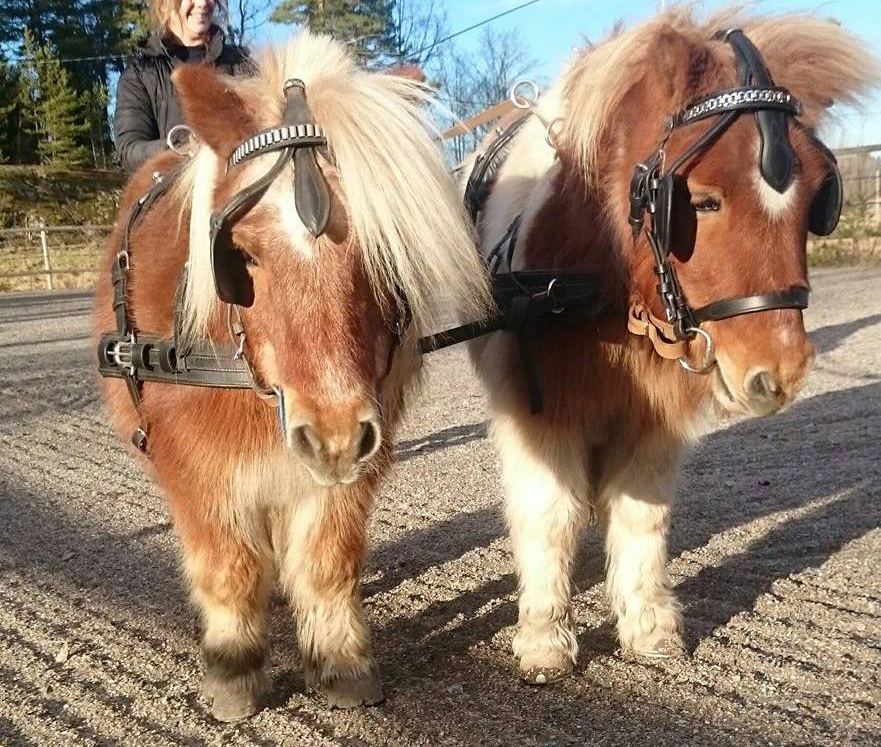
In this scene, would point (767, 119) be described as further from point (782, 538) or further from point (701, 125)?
point (782, 538)

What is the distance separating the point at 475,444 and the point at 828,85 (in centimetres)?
398

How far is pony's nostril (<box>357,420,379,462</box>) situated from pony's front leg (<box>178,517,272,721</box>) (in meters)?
0.82

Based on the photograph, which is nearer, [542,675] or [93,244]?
[542,675]

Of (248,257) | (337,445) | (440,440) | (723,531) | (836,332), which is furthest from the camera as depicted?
(836,332)

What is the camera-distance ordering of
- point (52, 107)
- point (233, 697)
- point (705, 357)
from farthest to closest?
point (52, 107) < point (233, 697) < point (705, 357)

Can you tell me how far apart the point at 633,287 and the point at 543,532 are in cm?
93

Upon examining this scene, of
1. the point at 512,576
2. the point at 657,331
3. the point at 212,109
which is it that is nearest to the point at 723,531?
the point at 512,576

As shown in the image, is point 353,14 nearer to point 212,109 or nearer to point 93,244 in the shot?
point 93,244

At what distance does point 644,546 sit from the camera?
3.00 meters

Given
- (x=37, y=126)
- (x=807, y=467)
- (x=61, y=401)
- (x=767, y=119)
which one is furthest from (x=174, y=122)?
(x=37, y=126)

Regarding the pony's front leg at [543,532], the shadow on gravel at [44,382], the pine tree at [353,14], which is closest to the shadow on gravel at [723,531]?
the pony's front leg at [543,532]

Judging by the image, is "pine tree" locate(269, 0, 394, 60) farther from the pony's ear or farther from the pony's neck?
the pony's ear

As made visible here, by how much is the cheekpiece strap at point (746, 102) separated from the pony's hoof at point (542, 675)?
1.79 m

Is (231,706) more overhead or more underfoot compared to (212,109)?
more underfoot
